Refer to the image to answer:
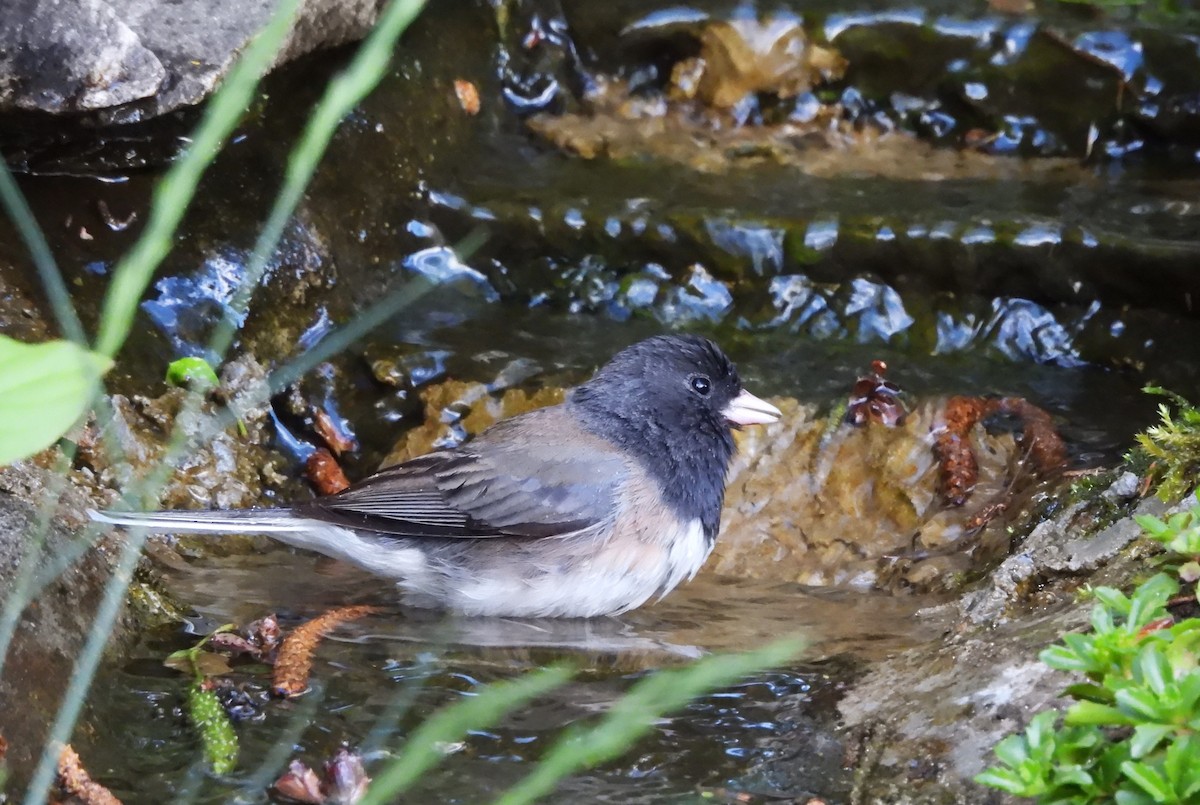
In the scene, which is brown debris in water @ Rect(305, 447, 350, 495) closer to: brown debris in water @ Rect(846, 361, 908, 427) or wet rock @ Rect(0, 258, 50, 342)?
wet rock @ Rect(0, 258, 50, 342)

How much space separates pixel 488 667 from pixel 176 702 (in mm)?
659

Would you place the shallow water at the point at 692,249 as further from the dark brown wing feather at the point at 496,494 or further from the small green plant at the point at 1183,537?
the small green plant at the point at 1183,537

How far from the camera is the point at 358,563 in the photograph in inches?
128

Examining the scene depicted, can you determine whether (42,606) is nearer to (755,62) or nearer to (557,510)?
(557,510)

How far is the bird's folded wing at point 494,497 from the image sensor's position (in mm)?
3168

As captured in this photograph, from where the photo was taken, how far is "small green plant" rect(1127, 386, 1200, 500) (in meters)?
2.30

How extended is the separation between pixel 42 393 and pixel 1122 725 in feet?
4.49

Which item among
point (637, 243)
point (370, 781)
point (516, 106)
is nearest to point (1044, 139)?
point (637, 243)

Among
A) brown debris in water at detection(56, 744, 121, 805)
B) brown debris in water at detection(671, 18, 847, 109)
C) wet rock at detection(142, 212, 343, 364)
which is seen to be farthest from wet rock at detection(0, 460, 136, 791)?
brown debris in water at detection(671, 18, 847, 109)

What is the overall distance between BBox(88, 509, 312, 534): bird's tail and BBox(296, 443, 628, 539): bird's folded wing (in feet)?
0.32

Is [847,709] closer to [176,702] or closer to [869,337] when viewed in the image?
[176,702]

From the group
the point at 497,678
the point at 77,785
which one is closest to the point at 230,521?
the point at 497,678

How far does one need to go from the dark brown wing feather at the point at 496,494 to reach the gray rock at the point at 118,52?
1204 millimetres

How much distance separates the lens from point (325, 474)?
12.2 feet
